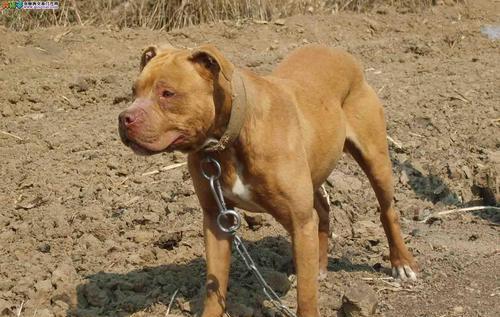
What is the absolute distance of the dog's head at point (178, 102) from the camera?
4.23m

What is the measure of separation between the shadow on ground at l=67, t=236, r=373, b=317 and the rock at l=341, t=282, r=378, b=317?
22.6 inches

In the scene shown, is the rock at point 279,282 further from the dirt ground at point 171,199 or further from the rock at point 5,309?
the rock at point 5,309

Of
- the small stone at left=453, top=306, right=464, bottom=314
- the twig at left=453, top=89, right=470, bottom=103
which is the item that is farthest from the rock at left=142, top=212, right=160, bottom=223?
the twig at left=453, top=89, right=470, bottom=103

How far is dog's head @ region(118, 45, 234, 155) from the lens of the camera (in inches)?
166

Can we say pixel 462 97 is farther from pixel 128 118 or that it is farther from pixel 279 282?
pixel 128 118

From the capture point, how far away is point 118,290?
5.36 metres

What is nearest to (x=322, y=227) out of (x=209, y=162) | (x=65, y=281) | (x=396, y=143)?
(x=209, y=162)

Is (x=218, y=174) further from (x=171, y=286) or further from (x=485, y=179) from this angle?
(x=485, y=179)

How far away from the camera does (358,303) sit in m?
5.06

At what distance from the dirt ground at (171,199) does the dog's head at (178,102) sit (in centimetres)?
137

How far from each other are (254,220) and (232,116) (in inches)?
83.3

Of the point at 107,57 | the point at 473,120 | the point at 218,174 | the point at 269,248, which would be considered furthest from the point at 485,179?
Answer: the point at 107,57

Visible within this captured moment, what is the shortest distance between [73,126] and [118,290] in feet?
11.1

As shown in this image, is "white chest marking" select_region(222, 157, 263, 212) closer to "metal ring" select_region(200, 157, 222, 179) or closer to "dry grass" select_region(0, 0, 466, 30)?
"metal ring" select_region(200, 157, 222, 179)
